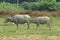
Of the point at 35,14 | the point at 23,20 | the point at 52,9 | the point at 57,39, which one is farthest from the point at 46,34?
→ the point at 52,9

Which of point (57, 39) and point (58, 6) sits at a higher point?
point (57, 39)

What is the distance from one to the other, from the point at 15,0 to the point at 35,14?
4879 cm

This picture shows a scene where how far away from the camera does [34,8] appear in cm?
5259

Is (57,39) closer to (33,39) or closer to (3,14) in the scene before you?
(33,39)

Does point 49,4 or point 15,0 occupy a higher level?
point 49,4

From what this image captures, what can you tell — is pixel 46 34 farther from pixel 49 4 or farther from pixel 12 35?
pixel 49 4

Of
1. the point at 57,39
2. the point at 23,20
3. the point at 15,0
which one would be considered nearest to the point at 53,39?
the point at 57,39

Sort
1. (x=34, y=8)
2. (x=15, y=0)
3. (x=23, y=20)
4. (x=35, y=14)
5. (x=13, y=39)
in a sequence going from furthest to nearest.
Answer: (x=15, y=0) < (x=34, y=8) < (x=35, y=14) < (x=23, y=20) < (x=13, y=39)

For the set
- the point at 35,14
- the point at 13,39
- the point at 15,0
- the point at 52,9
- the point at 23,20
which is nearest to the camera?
the point at 13,39

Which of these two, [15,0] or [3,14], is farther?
[15,0]

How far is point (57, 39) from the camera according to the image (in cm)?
1600

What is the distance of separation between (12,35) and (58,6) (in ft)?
112

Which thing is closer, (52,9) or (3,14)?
(3,14)

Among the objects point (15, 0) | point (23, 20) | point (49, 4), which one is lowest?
point (15, 0)
